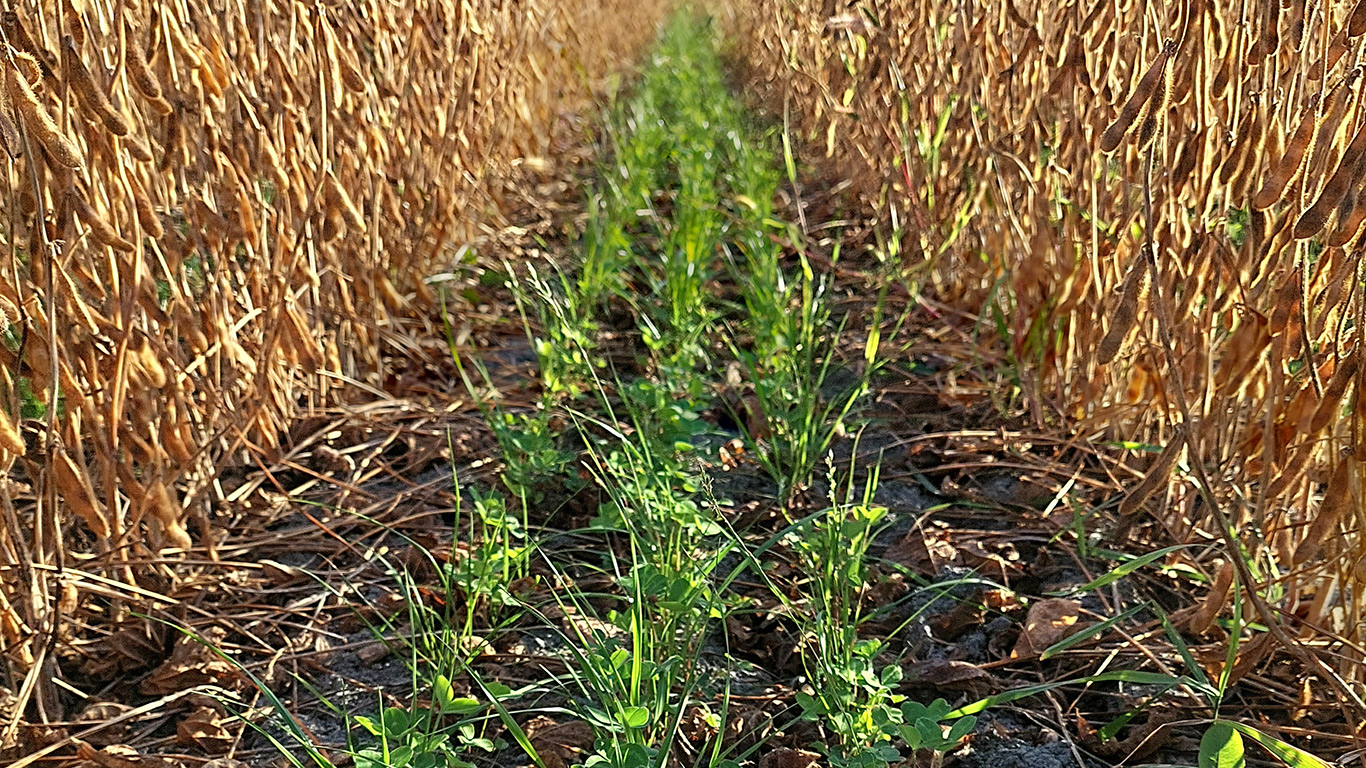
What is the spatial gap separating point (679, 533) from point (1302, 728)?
0.80m

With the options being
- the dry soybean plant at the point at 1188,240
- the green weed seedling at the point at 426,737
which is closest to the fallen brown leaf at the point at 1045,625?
the dry soybean plant at the point at 1188,240

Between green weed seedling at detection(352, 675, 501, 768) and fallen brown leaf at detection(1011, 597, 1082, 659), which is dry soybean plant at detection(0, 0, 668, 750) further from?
fallen brown leaf at detection(1011, 597, 1082, 659)

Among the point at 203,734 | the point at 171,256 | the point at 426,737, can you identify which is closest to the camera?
the point at 426,737

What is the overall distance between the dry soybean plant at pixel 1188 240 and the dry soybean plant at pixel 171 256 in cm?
102

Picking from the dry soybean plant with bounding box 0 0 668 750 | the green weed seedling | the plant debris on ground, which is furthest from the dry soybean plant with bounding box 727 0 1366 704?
the dry soybean plant with bounding box 0 0 668 750

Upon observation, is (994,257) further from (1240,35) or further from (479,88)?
(479,88)

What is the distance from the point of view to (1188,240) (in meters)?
1.79

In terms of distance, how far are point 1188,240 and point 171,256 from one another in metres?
1.57

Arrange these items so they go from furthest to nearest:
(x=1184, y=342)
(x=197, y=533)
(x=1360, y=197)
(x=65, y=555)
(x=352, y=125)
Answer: (x=352, y=125)
(x=197, y=533)
(x=1184, y=342)
(x=65, y=555)
(x=1360, y=197)

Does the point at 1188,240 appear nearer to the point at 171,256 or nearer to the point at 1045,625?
the point at 1045,625

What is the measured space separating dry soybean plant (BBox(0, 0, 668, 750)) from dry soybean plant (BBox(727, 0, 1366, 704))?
1.02m

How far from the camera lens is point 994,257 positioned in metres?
2.52

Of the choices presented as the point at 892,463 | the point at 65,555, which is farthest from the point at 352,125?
the point at 892,463

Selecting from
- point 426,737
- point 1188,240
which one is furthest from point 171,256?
point 1188,240
